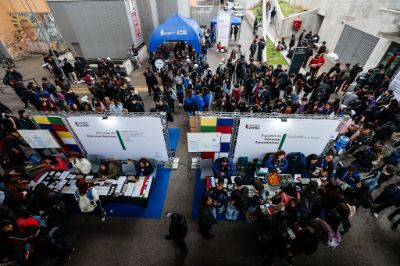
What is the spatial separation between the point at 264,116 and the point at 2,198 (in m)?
8.49

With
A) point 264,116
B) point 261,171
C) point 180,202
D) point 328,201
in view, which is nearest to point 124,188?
point 180,202

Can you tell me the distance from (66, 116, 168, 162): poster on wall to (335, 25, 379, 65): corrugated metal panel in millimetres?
15735

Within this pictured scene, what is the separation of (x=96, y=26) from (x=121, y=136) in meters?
12.3

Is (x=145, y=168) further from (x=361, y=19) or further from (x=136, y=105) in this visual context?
(x=361, y=19)

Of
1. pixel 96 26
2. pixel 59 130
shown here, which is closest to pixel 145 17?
pixel 96 26

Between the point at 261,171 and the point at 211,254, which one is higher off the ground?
the point at 261,171

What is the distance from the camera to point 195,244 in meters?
5.90

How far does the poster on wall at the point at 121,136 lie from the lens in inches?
262

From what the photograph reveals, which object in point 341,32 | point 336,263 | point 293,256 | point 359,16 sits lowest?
point 336,263

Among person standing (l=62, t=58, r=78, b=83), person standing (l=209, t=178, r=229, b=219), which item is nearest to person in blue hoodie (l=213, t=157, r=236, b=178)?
person standing (l=209, t=178, r=229, b=219)

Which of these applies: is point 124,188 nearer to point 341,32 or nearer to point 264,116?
point 264,116

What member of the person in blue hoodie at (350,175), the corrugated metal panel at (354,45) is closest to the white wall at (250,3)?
the corrugated metal panel at (354,45)

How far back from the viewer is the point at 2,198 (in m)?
5.97

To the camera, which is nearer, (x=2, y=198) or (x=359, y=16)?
(x=2, y=198)
